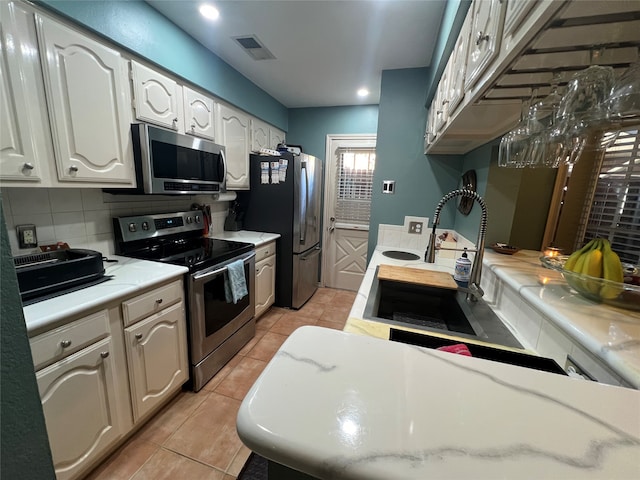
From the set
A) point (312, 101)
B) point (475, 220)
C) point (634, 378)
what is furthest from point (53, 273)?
point (312, 101)

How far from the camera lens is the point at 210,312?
6.03ft

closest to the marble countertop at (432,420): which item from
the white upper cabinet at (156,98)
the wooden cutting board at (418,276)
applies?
the wooden cutting board at (418,276)

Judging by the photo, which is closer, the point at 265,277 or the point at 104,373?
the point at 104,373

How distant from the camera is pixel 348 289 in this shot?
3.73 m

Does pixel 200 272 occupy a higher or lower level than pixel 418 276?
lower

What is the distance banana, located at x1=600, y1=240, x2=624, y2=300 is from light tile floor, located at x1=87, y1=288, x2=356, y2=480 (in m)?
1.68

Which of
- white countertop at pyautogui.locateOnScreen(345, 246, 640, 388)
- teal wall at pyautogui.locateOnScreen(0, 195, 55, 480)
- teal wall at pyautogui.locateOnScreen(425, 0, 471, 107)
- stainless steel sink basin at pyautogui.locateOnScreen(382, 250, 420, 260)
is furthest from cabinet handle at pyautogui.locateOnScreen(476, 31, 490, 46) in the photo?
stainless steel sink basin at pyautogui.locateOnScreen(382, 250, 420, 260)

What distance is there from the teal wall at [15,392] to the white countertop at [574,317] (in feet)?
2.47

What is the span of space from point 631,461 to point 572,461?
7cm

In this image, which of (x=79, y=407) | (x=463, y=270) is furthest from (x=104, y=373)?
(x=463, y=270)

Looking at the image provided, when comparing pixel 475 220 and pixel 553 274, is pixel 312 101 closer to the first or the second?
pixel 475 220

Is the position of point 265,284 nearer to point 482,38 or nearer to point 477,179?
point 477,179

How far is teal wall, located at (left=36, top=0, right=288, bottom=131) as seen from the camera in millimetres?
1326

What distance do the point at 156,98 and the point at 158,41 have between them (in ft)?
1.20
